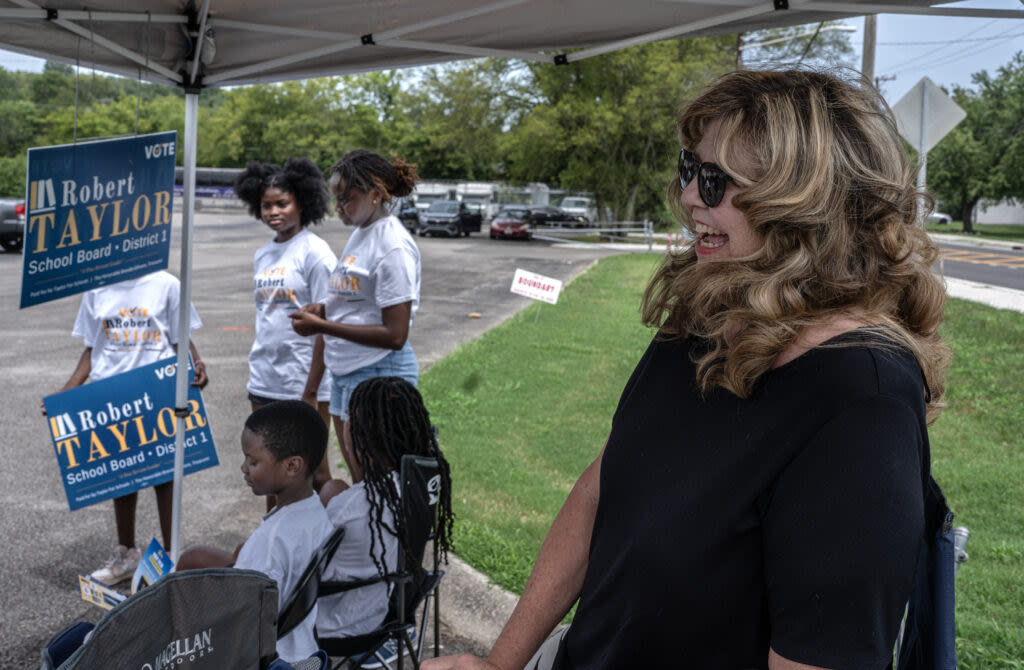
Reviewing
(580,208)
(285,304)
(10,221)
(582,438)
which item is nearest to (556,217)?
(580,208)

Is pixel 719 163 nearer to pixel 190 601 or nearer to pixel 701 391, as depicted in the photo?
pixel 701 391

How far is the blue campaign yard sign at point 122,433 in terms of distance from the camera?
3666mm

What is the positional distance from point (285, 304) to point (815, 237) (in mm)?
3413

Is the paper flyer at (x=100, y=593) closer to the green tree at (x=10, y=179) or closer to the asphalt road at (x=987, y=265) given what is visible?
the asphalt road at (x=987, y=265)

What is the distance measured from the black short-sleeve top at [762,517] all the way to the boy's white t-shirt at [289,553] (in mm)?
1436

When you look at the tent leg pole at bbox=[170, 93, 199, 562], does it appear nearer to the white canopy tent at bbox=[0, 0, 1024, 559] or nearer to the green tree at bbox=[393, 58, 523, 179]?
the white canopy tent at bbox=[0, 0, 1024, 559]

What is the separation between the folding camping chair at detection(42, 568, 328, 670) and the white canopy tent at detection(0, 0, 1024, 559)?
1923mm

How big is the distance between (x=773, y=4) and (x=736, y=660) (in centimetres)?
248

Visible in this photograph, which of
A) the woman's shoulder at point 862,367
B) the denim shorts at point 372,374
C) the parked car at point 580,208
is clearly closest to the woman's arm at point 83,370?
the denim shorts at point 372,374

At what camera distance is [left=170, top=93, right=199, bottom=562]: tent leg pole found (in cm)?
358

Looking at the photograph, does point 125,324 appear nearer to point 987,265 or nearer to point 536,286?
point 536,286

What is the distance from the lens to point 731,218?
4.34ft

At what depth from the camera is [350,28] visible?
3557mm

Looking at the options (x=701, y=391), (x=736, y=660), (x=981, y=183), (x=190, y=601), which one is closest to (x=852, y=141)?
(x=701, y=391)
